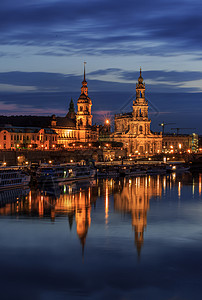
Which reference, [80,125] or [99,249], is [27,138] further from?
[99,249]

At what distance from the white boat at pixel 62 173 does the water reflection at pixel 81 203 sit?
9.31ft

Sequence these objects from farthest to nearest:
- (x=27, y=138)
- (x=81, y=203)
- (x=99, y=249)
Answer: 1. (x=27, y=138)
2. (x=81, y=203)
3. (x=99, y=249)

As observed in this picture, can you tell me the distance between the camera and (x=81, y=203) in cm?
6044

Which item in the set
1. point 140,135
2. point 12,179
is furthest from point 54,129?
point 12,179

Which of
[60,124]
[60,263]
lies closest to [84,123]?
[60,124]

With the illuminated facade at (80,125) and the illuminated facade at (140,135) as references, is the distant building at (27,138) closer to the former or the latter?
the illuminated facade at (80,125)

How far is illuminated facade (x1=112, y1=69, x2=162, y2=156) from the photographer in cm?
18750

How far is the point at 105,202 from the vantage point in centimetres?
6288

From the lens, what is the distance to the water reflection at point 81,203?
4769cm

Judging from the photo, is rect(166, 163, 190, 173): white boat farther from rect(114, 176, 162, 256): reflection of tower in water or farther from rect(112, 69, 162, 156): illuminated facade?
rect(114, 176, 162, 256): reflection of tower in water

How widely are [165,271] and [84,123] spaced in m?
159

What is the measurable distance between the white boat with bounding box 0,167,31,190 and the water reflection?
54.6 inches

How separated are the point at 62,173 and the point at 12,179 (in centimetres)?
1738

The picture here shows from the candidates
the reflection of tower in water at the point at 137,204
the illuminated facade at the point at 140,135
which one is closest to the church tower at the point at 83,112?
the illuminated facade at the point at 140,135
